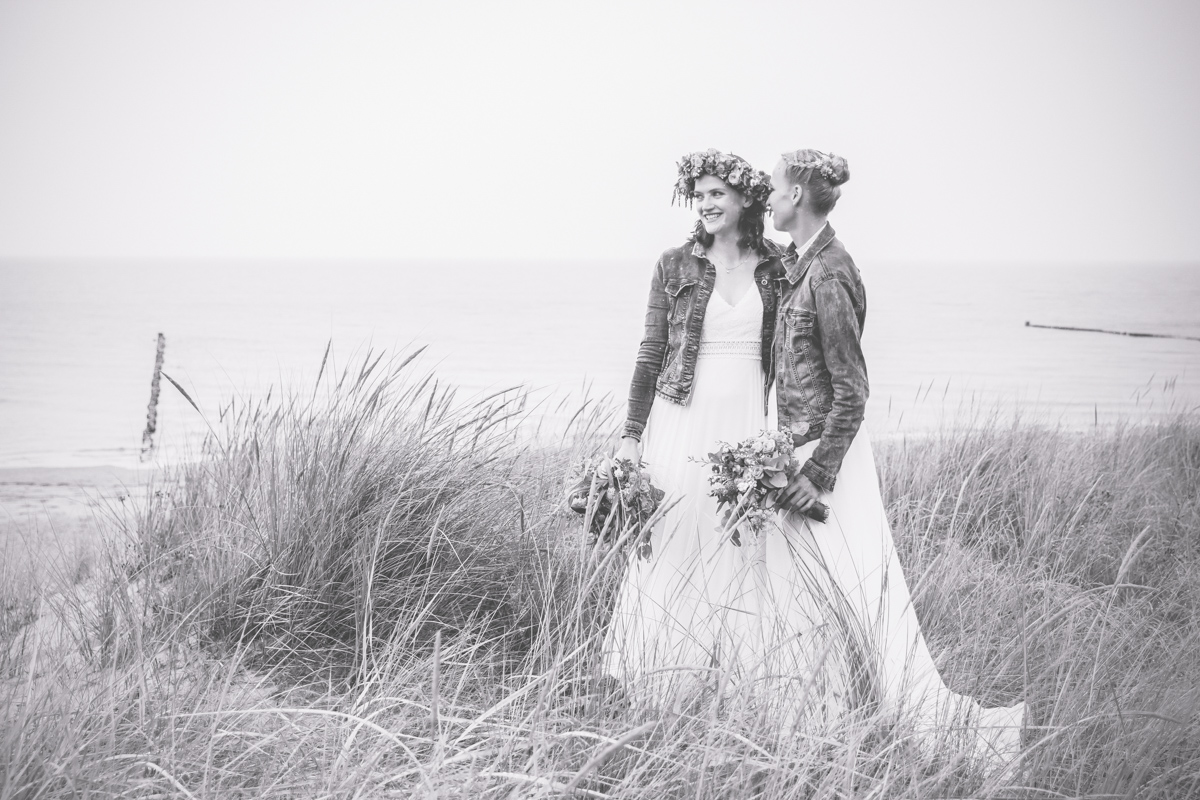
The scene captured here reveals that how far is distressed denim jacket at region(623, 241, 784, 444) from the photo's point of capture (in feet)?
11.7

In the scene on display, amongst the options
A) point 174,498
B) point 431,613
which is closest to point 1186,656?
point 431,613

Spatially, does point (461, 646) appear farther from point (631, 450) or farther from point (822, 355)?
point (822, 355)

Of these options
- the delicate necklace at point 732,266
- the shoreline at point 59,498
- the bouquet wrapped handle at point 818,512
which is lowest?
the shoreline at point 59,498

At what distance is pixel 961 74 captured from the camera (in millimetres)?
117938

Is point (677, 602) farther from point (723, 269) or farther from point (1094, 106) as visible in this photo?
point (1094, 106)

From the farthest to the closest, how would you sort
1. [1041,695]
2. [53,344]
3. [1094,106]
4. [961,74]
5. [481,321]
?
[961,74]
[1094,106]
[481,321]
[53,344]
[1041,695]

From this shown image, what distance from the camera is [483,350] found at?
110 ft

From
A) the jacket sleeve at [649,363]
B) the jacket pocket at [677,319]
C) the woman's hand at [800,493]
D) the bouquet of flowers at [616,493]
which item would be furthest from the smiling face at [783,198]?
the bouquet of flowers at [616,493]

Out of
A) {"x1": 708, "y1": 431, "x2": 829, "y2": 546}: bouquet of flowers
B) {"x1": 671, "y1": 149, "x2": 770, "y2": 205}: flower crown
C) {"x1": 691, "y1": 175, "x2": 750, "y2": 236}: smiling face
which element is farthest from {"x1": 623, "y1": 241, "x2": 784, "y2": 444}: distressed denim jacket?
{"x1": 708, "y1": 431, "x2": 829, "y2": 546}: bouquet of flowers

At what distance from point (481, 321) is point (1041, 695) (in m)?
45.8

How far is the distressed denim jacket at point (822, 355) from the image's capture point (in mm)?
3162

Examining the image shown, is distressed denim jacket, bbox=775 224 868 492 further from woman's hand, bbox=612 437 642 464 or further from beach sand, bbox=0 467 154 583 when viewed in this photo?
beach sand, bbox=0 467 154 583

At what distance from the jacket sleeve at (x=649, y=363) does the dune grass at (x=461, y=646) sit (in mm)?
618

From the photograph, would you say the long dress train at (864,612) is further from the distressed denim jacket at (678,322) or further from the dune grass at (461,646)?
the distressed denim jacket at (678,322)
